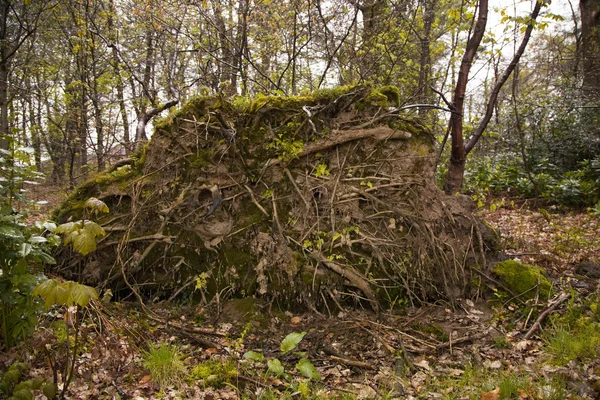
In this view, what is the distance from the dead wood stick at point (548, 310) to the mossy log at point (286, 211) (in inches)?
34.3

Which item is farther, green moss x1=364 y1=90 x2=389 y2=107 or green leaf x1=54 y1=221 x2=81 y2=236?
green moss x1=364 y1=90 x2=389 y2=107

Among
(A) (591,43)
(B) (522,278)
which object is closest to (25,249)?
(B) (522,278)

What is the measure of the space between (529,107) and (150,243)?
36.3ft

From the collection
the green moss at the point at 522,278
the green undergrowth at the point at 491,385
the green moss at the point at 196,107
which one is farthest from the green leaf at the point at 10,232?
the green moss at the point at 522,278

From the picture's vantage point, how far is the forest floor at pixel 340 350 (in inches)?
110

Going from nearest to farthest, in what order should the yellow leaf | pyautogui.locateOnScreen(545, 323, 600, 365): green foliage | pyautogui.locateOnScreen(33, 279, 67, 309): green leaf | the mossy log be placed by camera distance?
pyautogui.locateOnScreen(33, 279, 67, 309): green leaf
the yellow leaf
pyautogui.locateOnScreen(545, 323, 600, 365): green foliage
the mossy log

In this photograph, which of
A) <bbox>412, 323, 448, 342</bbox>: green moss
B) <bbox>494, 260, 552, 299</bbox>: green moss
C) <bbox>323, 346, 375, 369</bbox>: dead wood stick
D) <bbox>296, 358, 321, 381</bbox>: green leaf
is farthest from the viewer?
<bbox>494, 260, 552, 299</bbox>: green moss

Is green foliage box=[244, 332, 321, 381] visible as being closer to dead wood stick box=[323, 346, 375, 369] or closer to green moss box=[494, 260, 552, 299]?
dead wood stick box=[323, 346, 375, 369]

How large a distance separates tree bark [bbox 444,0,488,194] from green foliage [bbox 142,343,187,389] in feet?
15.4

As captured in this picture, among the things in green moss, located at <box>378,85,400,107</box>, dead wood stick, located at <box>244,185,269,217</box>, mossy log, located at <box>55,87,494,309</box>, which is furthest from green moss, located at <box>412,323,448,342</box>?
green moss, located at <box>378,85,400,107</box>

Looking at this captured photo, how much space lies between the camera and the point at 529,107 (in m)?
10.6

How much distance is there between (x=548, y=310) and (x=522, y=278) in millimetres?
600

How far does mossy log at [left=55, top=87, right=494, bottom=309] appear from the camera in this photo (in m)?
4.43

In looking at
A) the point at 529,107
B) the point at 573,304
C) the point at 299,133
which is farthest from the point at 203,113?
the point at 529,107
